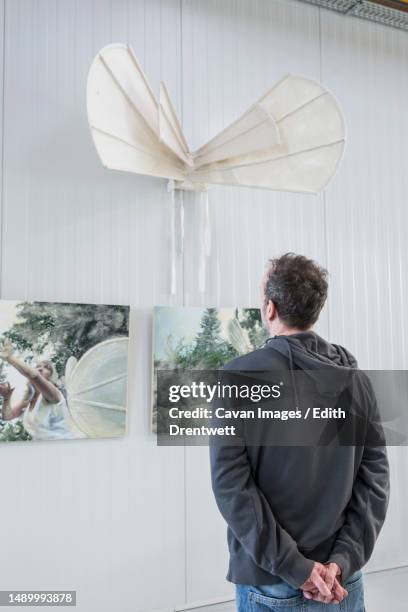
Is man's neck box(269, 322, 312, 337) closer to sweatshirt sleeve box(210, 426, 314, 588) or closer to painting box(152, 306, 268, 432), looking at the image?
sweatshirt sleeve box(210, 426, 314, 588)

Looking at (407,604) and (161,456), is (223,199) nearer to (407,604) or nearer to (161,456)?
(161,456)

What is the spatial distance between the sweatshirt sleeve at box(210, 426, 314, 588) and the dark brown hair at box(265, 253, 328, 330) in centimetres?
33

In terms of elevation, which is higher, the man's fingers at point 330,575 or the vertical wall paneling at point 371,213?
the vertical wall paneling at point 371,213

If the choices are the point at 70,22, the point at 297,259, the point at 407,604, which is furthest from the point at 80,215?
the point at 407,604

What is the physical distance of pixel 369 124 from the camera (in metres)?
3.17

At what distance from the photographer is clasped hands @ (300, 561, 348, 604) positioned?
48.6 inches

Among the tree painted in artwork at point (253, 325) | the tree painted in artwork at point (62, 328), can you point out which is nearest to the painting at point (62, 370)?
the tree painted in artwork at point (62, 328)

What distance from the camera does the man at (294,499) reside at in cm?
123

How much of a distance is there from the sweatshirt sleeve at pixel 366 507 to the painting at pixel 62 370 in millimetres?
1256

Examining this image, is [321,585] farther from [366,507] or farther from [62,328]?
[62,328]

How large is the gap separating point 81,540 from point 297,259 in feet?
5.27

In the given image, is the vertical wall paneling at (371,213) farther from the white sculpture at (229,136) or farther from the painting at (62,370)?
the painting at (62,370)

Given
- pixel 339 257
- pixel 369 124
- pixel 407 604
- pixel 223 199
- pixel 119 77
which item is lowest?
pixel 407 604

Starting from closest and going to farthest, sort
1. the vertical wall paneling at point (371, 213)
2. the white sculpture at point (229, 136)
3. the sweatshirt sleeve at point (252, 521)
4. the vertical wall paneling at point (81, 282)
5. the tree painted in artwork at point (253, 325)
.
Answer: the sweatshirt sleeve at point (252, 521), the white sculpture at point (229, 136), the vertical wall paneling at point (81, 282), the tree painted in artwork at point (253, 325), the vertical wall paneling at point (371, 213)
